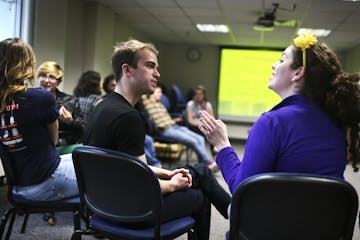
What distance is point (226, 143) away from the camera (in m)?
1.42

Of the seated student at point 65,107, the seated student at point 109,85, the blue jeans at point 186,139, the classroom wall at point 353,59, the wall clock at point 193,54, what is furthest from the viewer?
the wall clock at point 193,54

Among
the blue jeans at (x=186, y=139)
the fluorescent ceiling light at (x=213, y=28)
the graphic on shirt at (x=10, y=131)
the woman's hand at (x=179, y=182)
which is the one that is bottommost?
the blue jeans at (x=186, y=139)

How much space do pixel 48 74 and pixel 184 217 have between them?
1.92m

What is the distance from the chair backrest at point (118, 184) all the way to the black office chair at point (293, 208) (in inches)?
12.2

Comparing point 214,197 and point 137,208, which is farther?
point 214,197

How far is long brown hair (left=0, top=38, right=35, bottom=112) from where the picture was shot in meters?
1.70

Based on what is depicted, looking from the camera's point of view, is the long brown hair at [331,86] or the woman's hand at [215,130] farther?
the woman's hand at [215,130]

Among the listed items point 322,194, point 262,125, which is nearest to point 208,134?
point 262,125

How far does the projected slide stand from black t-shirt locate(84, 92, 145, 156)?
7409 mm

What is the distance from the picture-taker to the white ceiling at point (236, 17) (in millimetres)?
4805

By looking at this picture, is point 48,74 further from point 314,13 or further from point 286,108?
point 314,13

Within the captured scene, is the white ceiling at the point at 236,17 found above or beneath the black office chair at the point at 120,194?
above

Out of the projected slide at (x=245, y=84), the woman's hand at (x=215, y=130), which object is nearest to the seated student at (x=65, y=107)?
the woman's hand at (x=215, y=130)

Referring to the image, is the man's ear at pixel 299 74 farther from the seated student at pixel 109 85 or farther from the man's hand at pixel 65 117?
the seated student at pixel 109 85
